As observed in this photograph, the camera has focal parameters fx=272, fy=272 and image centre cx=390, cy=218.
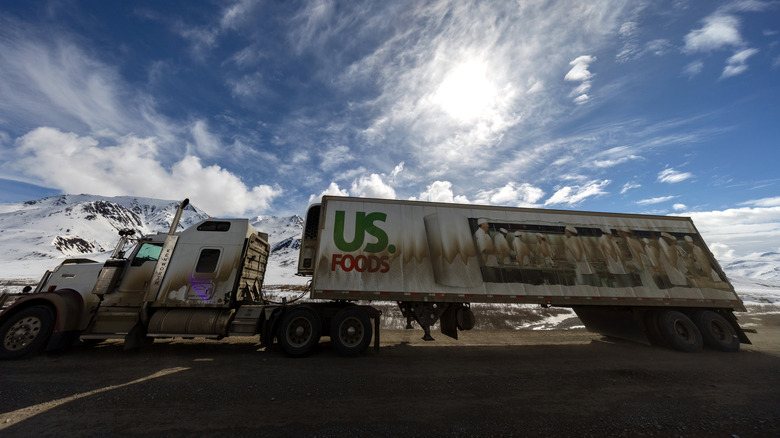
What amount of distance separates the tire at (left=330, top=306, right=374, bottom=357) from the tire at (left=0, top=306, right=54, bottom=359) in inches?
281

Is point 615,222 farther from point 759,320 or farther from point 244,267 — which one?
point 759,320

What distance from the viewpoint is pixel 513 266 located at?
8.75 m

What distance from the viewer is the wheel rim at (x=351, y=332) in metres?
7.72

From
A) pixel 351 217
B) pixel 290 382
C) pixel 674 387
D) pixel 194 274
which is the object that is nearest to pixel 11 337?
pixel 194 274

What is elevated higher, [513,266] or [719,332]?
[513,266]

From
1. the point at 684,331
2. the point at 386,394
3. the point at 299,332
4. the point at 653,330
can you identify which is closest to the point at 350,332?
the point at 299,332

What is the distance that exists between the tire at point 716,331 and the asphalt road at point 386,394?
0.71 m

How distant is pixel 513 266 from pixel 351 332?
17.9 ft

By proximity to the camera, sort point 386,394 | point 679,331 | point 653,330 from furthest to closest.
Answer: point 653,330, point 679,331, point 386,394

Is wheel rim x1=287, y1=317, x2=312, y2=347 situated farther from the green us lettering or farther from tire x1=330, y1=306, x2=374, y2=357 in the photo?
the green us lettering

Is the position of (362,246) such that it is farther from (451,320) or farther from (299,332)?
(451,320)

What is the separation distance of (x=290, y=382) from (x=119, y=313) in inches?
227

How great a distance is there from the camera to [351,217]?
8.66m

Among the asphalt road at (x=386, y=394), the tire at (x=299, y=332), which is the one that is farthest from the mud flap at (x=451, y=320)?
the tire at (x=299, y=332)
